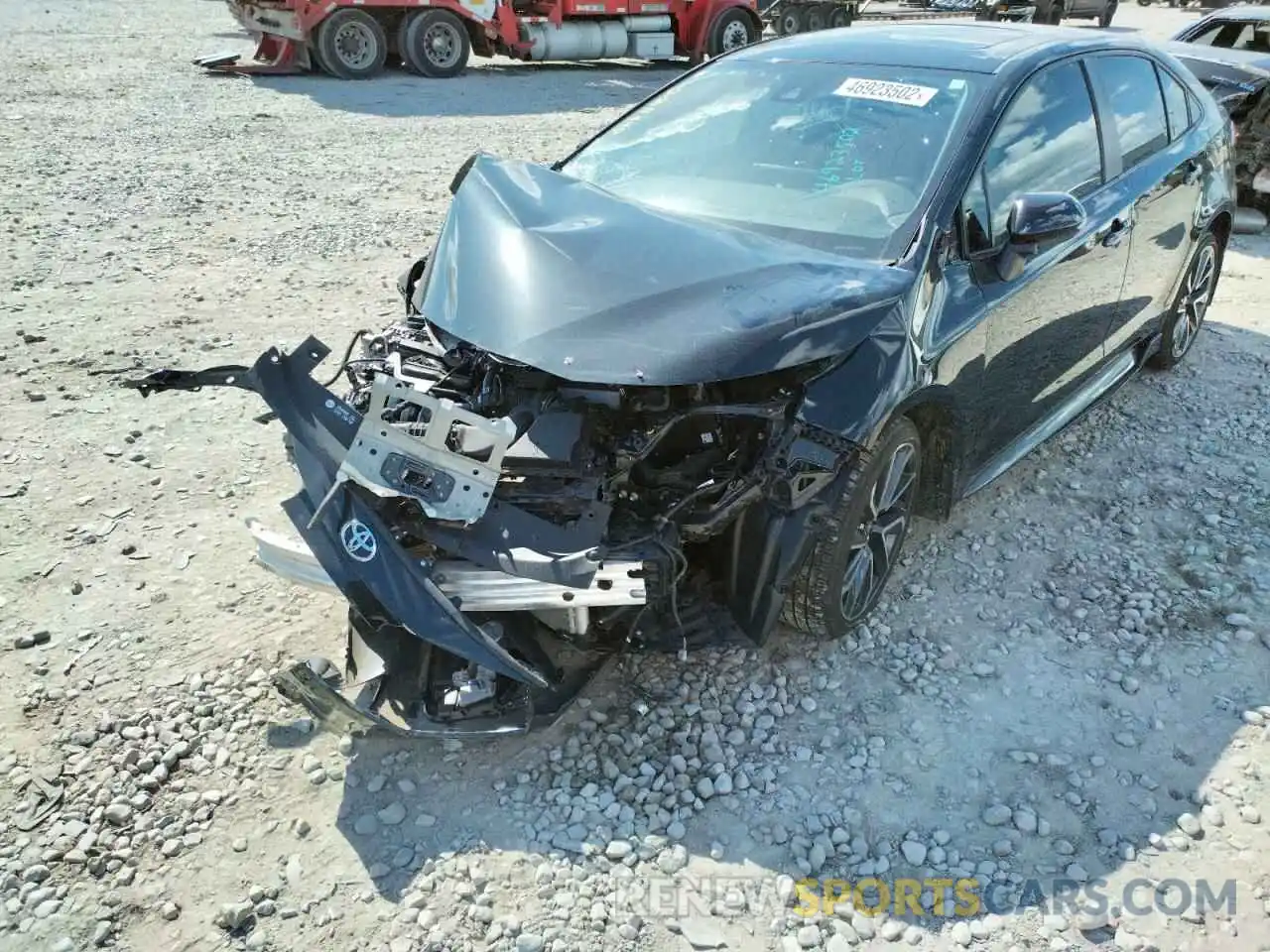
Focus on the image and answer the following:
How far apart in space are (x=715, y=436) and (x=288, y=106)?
36.5 ft

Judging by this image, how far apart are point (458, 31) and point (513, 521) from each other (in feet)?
46.8

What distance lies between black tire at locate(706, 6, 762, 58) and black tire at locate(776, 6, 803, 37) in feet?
9.71

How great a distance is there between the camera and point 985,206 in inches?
131

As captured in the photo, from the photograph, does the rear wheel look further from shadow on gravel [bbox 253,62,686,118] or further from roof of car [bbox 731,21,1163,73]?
roof of car [bbox 731,21,1163,73]

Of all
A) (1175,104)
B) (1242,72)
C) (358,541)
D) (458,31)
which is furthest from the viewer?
(458,31)

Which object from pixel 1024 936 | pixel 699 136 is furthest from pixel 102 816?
pixel 699 136

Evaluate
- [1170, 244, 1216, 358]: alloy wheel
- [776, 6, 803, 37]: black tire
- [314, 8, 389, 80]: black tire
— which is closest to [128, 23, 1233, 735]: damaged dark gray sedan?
[1170, 244, 1216, 358]: alloy wheel

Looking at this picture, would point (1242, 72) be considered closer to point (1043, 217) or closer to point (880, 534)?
point (1043, 217)

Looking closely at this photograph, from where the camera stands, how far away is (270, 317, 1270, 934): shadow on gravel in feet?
8.31

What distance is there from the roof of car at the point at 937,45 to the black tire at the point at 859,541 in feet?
4.80

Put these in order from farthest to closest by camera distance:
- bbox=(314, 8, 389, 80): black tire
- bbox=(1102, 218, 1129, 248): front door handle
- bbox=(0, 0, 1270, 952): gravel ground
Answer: bbox=(314, 8, 389, 80): black tire
bbox=(1102, 218, 1129, 248): front door handle
bbox=(0, 0, 1270, 952): gravel ground

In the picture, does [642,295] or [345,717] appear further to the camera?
[642,295]

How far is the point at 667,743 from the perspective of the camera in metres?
2.94

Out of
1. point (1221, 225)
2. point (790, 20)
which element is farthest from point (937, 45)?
point (790, 20)
